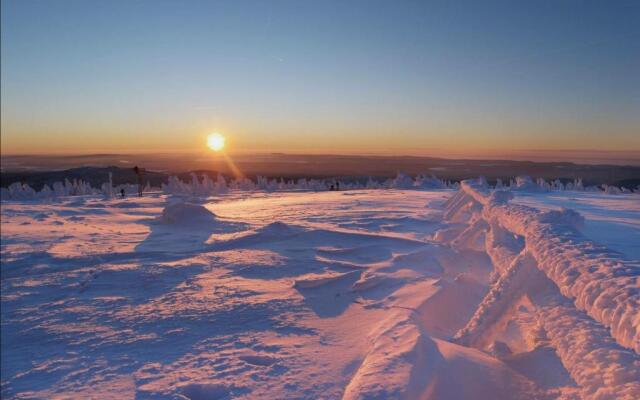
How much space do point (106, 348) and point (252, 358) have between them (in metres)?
1.19

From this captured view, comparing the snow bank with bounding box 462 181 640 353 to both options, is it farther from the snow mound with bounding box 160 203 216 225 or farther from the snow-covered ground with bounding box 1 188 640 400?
the snow mound with bounding box 160 203 216 225

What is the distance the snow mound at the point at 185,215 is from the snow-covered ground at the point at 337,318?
2581 mm

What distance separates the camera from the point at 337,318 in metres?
3.81

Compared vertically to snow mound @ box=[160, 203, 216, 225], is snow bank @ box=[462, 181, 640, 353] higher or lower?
higher

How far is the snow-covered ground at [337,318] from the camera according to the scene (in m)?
2.34

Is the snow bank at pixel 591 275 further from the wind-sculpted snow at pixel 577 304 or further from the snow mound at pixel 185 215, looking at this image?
the snow mound at pixel 185 215

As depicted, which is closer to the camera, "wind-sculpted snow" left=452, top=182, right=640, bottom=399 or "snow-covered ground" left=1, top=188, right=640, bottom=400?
"wind-sculpted snow" left=452, top=182, right=640, bottom=399

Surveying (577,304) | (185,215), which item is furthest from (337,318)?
(185,215)

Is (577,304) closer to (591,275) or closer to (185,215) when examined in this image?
(591,275)

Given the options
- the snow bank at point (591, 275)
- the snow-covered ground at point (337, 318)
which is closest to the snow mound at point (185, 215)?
the snow-covered ground at point (337, 318)

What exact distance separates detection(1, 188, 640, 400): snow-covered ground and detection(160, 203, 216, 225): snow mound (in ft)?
8.47

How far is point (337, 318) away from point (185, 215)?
6861 mm

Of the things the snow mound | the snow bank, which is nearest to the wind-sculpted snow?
the snow bank

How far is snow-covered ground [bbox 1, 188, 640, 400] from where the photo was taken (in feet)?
7.67
